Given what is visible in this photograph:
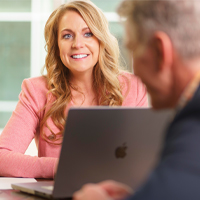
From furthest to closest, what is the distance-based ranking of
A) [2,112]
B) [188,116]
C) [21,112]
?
1. [2,112]
2. [21,112]
3. [188,116]

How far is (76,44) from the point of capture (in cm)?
196

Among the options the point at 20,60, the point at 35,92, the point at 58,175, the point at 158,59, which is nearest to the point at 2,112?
the point at 20,60

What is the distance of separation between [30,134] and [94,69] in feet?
1.81

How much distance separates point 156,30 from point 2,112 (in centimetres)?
522

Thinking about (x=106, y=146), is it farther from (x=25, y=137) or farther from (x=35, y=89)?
(x=35, y=89)

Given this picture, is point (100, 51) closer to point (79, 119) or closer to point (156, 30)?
point (79, 119)

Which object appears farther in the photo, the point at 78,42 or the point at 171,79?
the point at 78,42

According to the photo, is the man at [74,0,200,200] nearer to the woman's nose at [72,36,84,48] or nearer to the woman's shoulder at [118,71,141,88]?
the woman's nose at [72,36,84,48]

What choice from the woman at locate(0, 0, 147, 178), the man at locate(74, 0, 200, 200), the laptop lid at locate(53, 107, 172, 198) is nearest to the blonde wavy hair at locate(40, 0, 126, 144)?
the woman at locate(0, 0, 147, 178)

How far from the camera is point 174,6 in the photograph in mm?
712

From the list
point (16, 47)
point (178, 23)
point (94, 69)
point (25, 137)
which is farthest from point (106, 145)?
point (16, 47)

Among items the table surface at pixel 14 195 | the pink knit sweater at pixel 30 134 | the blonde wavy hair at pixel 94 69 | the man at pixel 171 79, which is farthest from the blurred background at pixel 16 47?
the man at pixel 171 79

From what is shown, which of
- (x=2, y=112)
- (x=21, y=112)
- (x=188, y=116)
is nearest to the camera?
(x=188, y=116)

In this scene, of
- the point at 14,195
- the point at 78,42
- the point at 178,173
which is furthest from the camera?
the point at 78,42
